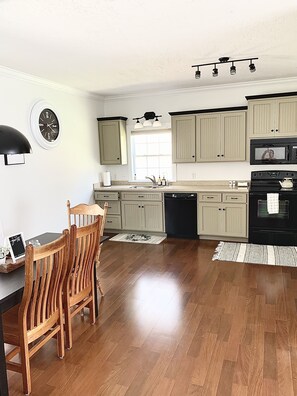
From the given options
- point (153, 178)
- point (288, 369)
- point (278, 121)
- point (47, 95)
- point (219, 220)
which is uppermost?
point (47, 95)

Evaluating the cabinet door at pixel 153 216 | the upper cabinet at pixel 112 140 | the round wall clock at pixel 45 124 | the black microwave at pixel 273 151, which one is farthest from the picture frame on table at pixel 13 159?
the black microwave at pixel 273 151

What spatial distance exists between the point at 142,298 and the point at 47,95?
3.27 meters

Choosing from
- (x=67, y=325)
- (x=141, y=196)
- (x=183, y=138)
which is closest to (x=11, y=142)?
(x=67, y=325)

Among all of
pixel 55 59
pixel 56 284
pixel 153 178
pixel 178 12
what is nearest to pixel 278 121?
pixel 153 178

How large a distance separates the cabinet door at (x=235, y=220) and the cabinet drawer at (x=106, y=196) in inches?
77.3

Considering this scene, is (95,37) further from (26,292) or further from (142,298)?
(142,298)

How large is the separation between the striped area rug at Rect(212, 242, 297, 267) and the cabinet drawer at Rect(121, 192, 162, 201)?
1.36 metres

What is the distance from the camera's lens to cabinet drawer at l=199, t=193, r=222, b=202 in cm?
521

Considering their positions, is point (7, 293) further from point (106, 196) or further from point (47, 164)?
point (106, 196)

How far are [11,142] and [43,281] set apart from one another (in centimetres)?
101

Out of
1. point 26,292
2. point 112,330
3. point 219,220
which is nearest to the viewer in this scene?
point 26,292

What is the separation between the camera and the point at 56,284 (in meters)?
2.24

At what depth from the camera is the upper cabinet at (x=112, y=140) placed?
607cm

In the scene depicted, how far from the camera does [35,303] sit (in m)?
2.09
